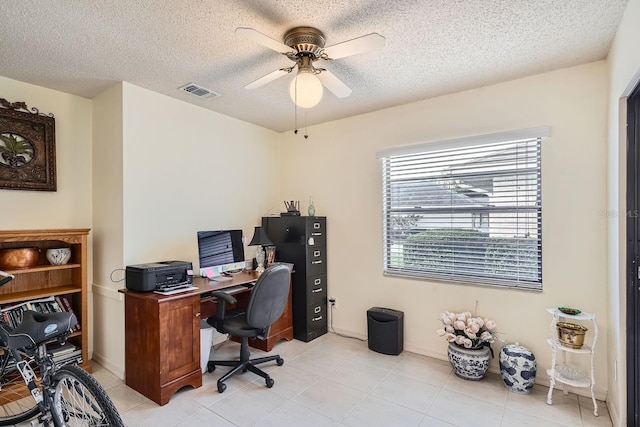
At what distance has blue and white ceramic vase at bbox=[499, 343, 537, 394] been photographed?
246 cm

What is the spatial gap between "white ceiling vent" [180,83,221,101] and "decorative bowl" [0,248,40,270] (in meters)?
1.81

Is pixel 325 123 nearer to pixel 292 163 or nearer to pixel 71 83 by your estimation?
pixel 292 163

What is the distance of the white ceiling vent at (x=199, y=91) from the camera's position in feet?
9.33

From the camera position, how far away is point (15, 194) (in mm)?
2680

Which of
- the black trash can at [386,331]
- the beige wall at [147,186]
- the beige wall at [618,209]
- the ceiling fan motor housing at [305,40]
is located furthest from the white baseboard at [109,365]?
the beige wall at [618,209]

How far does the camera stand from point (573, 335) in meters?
2.33

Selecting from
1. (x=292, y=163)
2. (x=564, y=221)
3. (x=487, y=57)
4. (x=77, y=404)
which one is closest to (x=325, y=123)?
(x=292, y=163)

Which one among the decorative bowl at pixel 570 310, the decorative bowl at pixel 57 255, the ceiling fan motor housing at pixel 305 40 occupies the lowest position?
the decorative bowl at pixel 570 310

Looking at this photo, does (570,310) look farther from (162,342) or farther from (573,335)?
(162,342)

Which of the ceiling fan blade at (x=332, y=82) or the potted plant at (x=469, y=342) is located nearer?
the ceiling fan blade at (x=332, y=82)

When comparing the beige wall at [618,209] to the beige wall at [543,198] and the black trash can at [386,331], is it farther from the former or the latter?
the black trash can at [386,331]

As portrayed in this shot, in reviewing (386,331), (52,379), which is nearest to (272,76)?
(52,379)

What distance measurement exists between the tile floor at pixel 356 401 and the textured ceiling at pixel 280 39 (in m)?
2.49

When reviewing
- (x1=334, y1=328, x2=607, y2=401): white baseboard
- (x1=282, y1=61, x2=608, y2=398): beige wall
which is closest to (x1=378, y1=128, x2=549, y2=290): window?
(x1=282, y1=61, x2=608, y2=398): beige wall
